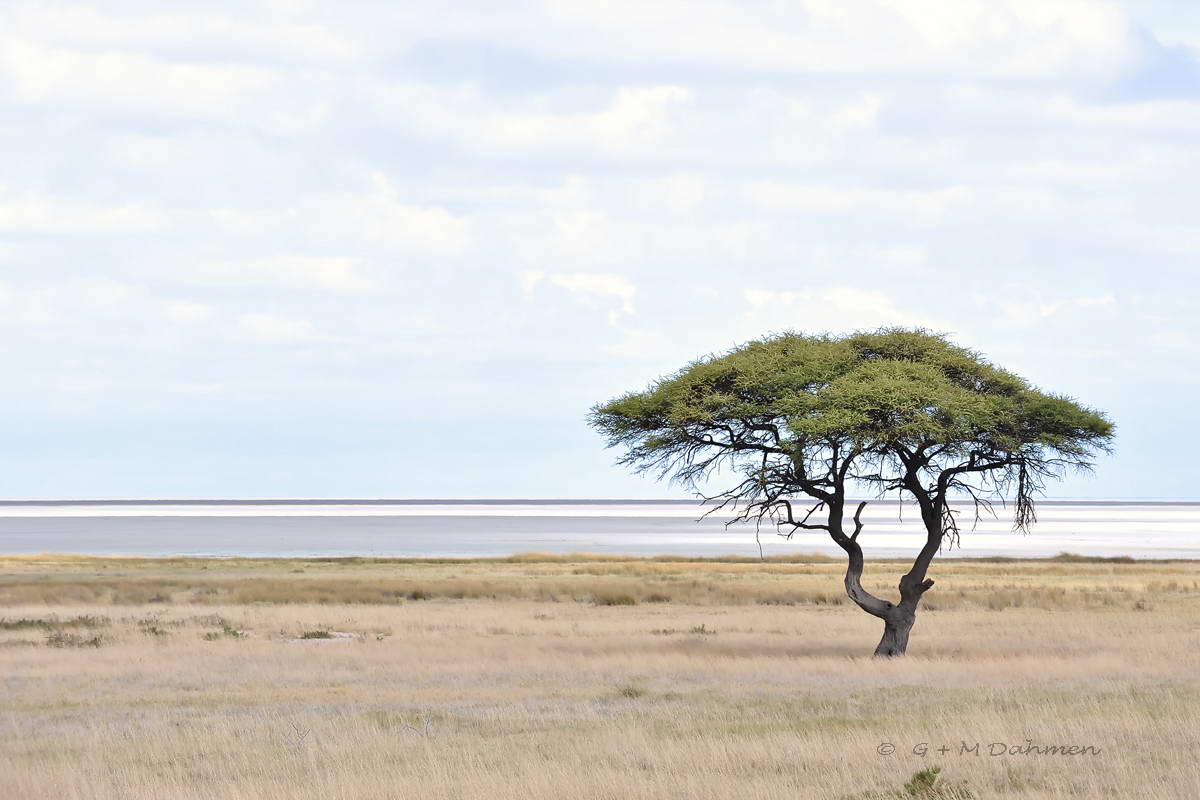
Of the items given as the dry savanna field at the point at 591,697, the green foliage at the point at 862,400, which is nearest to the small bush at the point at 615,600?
the dry savanna field at the point at 591,697

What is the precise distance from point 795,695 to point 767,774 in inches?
351

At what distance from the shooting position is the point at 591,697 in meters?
23.3

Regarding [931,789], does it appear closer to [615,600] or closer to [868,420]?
[868,420]

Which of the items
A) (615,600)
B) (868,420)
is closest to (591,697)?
(868,420)

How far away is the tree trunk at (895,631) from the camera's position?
104ft

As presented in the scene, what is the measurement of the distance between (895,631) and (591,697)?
1117 cm

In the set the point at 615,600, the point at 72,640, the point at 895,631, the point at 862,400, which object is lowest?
the point at 615,600

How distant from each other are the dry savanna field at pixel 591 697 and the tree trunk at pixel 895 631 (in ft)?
2.86

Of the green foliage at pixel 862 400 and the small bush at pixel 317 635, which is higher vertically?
the green foliage at pixel 862 400

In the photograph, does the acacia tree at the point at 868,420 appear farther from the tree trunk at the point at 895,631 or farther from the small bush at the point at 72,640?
the small bush at the point at 72,640

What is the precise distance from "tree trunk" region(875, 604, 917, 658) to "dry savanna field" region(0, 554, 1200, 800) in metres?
0.87

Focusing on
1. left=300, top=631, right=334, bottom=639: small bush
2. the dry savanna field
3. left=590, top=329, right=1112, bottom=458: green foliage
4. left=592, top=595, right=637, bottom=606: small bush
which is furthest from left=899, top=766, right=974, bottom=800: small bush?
left=592, top=595, right=637, bottom=606: small bush

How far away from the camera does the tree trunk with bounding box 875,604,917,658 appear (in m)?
31.6

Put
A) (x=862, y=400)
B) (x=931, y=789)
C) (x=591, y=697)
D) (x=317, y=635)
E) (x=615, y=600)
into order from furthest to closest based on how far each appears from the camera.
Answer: (x=615, y=600)
(x=317, y=635)
(x=862, y=400)
(x=591, y=697)
(x=931, y=789)
